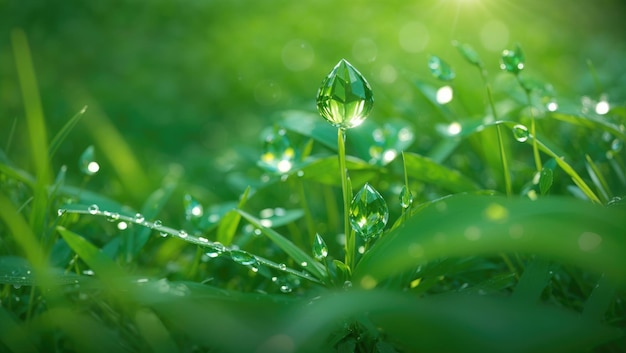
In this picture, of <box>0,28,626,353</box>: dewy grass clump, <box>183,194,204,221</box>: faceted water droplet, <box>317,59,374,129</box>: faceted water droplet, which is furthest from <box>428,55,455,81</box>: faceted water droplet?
<box>183,194,204,221</box>: faceted water droplet

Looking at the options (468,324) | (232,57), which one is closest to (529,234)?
(468,324)

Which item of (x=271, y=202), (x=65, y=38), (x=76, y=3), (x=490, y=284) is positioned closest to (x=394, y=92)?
(x=271, y=202)

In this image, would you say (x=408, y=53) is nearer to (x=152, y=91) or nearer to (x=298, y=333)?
(x=152, y=91)

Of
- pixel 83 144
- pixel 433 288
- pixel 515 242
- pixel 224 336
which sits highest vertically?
pixel 515 242

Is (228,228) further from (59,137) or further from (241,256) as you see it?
(59,137)

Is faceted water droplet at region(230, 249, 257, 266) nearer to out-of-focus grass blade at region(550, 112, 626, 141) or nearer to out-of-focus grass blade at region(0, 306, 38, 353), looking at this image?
out-of-focus grass blade at region(0, 306, 38, 353)
